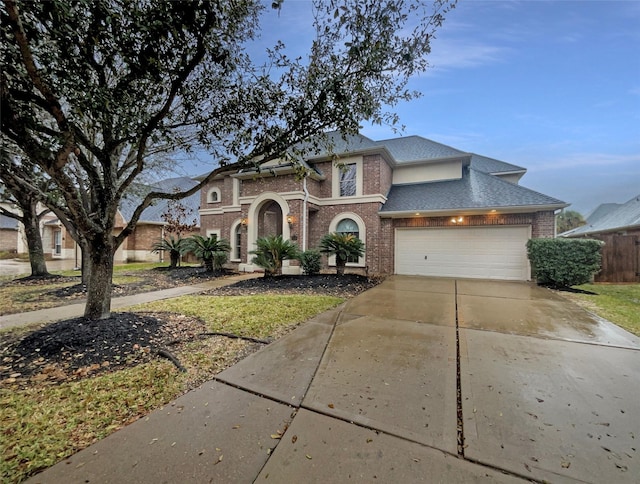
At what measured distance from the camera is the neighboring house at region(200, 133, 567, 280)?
10438 millimetres

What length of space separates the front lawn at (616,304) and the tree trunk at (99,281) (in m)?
8.69

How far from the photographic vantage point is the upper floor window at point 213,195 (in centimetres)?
1655

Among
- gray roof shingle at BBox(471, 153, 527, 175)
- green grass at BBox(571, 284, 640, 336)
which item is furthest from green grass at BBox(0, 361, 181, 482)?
gray roof shingle at BBox(471, 153, 527, 175)

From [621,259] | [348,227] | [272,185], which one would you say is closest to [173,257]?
[272,185]

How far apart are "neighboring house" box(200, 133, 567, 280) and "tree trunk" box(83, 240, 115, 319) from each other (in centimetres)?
642

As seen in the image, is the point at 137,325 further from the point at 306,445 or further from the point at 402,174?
the point at 402,174

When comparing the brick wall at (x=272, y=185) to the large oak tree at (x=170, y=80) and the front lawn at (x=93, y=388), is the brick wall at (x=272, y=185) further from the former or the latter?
the front lawn at (x=93, y=388)

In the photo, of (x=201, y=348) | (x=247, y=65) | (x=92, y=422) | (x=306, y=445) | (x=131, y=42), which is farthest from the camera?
(x=247, y=65)

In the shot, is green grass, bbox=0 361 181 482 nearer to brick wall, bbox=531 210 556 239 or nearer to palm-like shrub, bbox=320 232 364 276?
palm-like shrub, bbox=320 232 364 276

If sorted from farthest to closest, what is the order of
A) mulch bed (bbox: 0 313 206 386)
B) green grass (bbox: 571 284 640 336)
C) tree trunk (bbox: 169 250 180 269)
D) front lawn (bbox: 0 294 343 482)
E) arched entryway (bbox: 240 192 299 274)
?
tree trunk (bbox: 169 250 180 269) → arched entryway (bbox: 240 192 299 274) → green grass (bbox: 571 284 640 336) → mulch bed (bbox: 0 313 206 386) → front lawn (bbox: 0 294 343 482)

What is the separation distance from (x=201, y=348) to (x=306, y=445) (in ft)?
7.76

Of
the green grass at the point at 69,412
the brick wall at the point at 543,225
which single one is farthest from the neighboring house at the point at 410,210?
the green grass at the point at 69,412

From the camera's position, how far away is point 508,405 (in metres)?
2.37

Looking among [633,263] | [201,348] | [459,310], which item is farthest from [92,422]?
[633,263]
